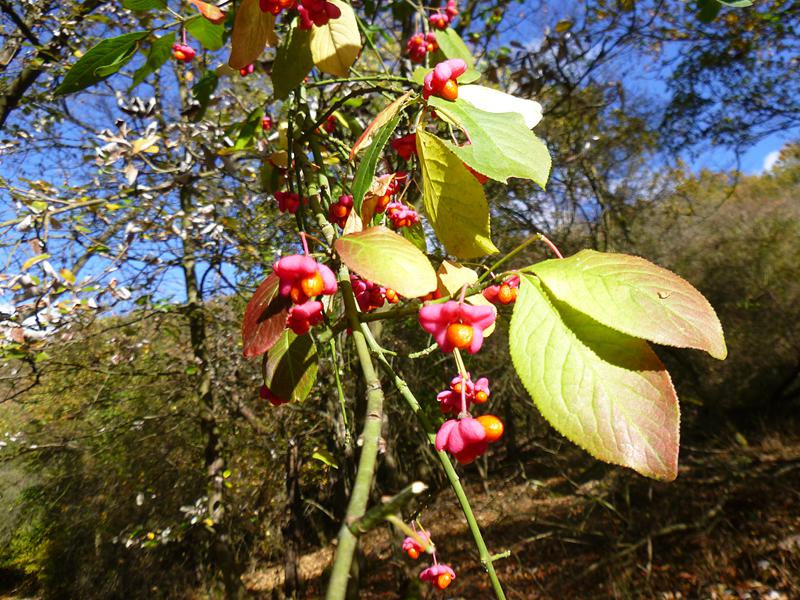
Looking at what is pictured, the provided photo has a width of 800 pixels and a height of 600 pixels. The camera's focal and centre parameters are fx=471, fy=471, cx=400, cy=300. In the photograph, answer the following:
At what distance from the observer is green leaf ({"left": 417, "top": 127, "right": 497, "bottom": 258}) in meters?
0.59

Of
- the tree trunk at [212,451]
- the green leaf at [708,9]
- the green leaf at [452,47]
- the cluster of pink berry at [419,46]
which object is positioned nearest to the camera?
the green leaf at [708,9]

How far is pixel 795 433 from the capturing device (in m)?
7.76

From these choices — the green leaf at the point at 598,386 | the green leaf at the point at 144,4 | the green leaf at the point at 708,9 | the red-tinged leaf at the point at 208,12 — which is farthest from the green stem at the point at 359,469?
the green leaf at the point at 708,9

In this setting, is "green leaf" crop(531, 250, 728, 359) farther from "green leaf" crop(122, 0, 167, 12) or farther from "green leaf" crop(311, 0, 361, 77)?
"green leaf" crop(122, 0, 167, 12)

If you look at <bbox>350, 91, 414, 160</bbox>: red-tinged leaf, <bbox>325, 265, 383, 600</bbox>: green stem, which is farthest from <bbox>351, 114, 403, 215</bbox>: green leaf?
<bbox>325, 265, 383, 600</bbox>: green stem

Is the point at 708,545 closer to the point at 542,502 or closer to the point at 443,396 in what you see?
the point at 542,502

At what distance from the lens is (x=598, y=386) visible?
0.46m

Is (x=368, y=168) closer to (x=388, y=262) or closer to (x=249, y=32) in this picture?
(x=388, y=262)

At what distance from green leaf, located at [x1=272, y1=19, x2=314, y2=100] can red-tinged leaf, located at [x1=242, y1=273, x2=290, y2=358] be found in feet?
1.62

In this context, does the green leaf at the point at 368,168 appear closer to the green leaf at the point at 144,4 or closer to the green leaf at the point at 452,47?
the green leaf at the point at 144,4

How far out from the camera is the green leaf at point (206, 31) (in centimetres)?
108

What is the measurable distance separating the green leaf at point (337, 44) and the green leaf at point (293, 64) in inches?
1.8

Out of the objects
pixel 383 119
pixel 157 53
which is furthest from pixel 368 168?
pixel 157 53

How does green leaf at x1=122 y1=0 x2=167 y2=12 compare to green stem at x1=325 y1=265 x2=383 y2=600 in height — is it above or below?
above
